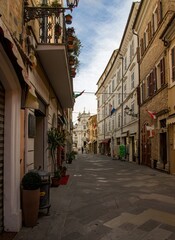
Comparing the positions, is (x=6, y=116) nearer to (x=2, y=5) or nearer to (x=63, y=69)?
(x=2, y=5)

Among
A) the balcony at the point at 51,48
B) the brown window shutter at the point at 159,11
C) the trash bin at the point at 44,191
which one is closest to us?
the trash bin at the point at 44,191

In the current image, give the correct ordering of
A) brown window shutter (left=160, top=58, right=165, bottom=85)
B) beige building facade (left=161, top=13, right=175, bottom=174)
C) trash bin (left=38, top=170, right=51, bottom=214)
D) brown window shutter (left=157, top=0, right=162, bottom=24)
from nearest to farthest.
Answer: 1. trash bin (left=38, top=170, right=51, bottom=214)
2. beige building facade (left=161, top=13, right=175, bottom=174)
3. brown window shutter (left=160, top=58, right=165, bottom=85)
4. brown window shutter (left=157, top=0, right=162, bottom=24)

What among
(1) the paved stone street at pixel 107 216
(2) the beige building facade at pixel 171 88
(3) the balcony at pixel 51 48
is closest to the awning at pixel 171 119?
(2) the beige building facade at pixel 171 88

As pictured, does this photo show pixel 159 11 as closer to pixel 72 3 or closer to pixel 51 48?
pixel 72 3

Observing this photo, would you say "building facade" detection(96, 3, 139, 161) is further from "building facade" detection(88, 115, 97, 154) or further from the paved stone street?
"building facade" detection(88, 115, 97, 154)

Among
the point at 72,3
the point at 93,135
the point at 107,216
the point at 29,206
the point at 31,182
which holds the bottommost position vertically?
the point at 107,216

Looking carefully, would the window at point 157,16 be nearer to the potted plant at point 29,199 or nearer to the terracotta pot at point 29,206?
the potted plant at point 29,199

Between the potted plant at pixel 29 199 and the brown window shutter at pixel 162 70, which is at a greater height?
the brown window shutter at pixel 162 70

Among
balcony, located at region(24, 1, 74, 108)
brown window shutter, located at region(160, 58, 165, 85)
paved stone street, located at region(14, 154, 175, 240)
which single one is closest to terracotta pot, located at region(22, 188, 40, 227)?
paved stone street, located at region(14, 154, 175, 240)

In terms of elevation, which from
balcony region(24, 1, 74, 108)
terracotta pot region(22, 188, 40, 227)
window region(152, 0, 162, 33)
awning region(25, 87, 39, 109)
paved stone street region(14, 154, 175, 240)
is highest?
window region(152, 0, 162, 33)

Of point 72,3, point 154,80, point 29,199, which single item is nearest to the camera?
point 29,199

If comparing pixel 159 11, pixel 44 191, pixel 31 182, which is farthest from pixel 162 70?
pixel 31 182

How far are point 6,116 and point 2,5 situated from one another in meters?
1.88

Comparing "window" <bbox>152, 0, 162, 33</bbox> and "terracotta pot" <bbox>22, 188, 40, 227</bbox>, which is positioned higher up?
"window" <bbox>152, 0, 162, 33</bbox>
